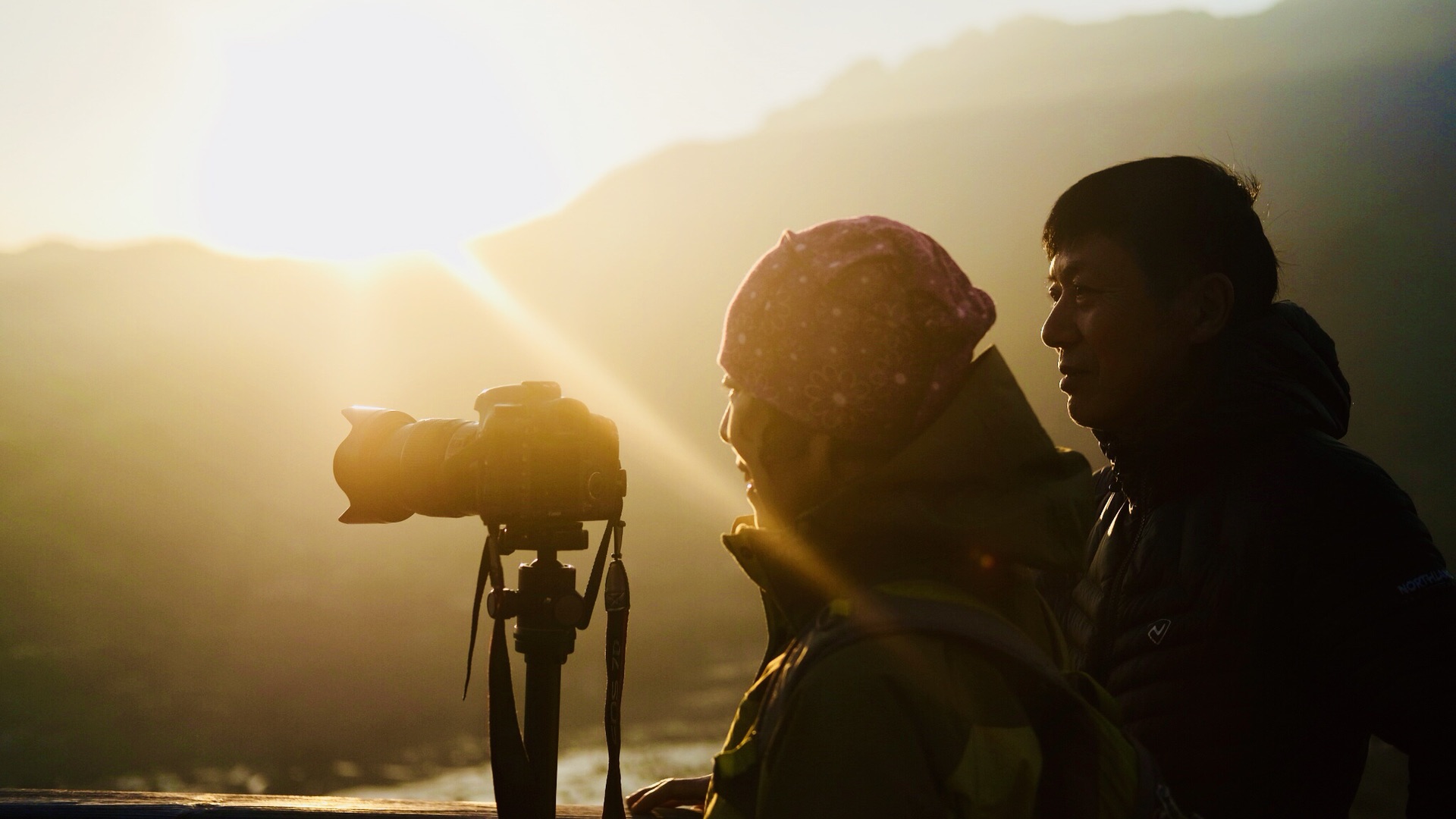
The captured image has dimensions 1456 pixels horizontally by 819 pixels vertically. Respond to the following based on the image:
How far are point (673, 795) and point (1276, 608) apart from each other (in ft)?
2.80

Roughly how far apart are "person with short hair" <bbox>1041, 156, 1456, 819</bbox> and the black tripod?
74cm

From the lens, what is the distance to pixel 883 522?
961 millimetres

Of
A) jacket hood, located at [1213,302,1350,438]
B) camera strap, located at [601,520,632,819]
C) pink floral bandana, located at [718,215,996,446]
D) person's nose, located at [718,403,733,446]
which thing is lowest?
camera strap, located at [601,520,632,819]

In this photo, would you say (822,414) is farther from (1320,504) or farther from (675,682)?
(675,682)

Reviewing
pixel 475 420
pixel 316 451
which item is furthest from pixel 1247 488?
pixel 316 451

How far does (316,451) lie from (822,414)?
14.5 metres

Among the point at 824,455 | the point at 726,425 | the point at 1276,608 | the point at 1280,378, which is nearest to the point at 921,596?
the point at 824,455

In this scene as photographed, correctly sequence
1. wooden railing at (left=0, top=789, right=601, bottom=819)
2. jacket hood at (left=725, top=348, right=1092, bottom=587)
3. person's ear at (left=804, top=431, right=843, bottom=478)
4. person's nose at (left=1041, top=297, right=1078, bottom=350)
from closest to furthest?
jacket hood at (left=725, top=348, right=1092, bottom=587)
person's ear at (left=804, top=431, right=843, bottom=478)
wooden railing at (left=0, top=789, right=601, bottom=819)
person's nose at (left=1041, top=297, right=1078, bottom=350)

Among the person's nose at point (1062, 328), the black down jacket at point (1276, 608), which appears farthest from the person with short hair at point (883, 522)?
the person's nose at point (1062, 328)

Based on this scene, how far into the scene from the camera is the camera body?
1.64 m

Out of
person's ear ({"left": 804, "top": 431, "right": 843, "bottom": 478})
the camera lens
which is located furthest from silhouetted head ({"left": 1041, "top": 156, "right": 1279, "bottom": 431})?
the camera lens

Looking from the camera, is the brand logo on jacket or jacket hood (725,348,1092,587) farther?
the brand logo on jacket

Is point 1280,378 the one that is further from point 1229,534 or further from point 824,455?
point 824,455

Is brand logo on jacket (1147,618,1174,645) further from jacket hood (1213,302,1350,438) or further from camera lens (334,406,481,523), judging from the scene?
camera lens (334,406,481,523)
